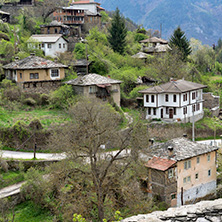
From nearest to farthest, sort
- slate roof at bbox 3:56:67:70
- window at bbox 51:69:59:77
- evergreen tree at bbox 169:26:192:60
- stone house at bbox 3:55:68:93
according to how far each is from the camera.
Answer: stone house at bbox 3:55:68:93 → slate roof at bbox 3:56:67:70 → window at bbox 51:69:59:77 → evergreen tree at bbox 169:26:192:60

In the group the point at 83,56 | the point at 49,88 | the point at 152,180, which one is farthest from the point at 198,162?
the point at 83,56

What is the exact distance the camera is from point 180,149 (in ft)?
110

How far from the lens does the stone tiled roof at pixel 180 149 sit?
3256 cm

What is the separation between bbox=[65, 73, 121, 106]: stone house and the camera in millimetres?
45688

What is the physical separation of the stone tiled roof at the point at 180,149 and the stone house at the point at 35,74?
64.4ft

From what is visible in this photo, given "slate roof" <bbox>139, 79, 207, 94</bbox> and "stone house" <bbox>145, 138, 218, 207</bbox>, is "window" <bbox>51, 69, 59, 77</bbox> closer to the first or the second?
"slate roof" <bbox>139, 79, 207, 94</bbox>

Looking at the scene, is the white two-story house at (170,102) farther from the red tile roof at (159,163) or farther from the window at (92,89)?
the red tile roof at (159,163)

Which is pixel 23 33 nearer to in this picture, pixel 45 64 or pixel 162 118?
pixel 45 64

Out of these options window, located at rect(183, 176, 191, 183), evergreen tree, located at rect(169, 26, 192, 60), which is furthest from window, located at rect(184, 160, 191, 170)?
evergreen tree, located at rect(169, 26, 192, 60)

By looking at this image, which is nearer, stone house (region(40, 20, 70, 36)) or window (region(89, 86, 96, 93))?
window (region(89, 86, 96, 93))

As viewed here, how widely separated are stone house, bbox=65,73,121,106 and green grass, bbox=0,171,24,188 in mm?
16066

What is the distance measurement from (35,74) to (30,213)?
23.0 metres

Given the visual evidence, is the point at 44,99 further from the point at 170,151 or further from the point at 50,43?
the point at 170,151

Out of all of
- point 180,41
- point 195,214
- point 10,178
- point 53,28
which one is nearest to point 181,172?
point 10,178
